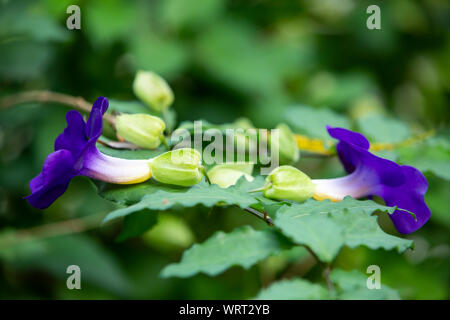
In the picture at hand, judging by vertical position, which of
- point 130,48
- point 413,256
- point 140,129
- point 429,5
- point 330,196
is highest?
point 429,5

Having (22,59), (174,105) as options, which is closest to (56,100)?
(22,59)

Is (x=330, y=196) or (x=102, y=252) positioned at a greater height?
(x=330, y=196)

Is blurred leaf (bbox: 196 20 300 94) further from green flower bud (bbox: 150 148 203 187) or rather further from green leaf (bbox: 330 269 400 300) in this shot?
green leaf (bbox: 330 269 400 300)

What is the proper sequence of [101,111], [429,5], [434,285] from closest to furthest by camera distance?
[101,111] < [434,285] < [429,5]

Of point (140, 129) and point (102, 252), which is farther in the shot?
point (102, 252)

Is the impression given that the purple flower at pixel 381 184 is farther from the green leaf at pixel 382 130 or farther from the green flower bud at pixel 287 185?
the green leaf at pixel 382 130

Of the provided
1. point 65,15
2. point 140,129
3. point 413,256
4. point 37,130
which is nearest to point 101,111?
point 140,129
